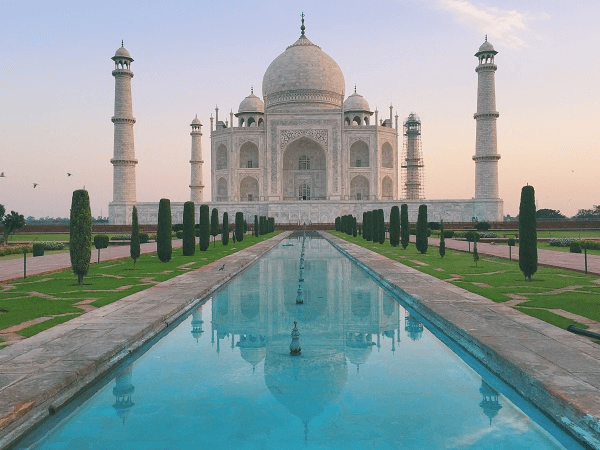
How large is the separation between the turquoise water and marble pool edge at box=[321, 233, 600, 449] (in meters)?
0.15

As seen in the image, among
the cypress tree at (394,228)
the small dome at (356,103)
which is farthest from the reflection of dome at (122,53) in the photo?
the cypress tree at (394,228)

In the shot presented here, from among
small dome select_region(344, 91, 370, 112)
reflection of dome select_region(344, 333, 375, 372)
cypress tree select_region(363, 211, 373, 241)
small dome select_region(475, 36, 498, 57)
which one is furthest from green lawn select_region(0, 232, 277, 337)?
small dome select_region(344, 91, 370, 112)

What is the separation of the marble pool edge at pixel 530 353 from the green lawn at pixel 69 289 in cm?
420

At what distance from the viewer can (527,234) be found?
9.14 meters

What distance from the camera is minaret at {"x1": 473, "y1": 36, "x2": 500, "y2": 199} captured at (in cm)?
3416

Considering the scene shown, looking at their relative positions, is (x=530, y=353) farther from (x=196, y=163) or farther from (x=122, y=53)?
(x=196, y=163)

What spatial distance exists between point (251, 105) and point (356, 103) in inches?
376

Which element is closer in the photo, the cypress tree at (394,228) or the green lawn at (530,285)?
the green lawn at (530,285)

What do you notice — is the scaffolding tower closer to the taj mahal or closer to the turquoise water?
the taj mahal

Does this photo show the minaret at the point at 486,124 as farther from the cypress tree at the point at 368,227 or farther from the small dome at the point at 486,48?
the cypress tree at the point at 368,227

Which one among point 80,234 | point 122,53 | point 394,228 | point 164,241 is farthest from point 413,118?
point 80,234

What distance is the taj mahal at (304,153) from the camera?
3525 centimetres

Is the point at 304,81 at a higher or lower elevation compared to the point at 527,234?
higher

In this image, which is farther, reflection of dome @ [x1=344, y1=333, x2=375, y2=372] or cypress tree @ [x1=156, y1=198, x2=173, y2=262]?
cypress tree @ [x1=156, y1=198, x2=173, y2=262]
